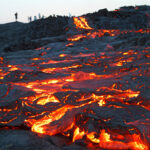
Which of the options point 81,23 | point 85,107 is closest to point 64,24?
point 81,23

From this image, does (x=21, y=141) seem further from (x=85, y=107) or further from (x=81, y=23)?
(x=81, y=23)

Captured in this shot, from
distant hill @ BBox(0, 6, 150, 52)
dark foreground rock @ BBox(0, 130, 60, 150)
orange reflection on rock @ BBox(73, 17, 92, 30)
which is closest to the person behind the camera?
dark foreground rock @ BBox(0, 130, 60, 150)

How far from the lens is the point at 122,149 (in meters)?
1.10

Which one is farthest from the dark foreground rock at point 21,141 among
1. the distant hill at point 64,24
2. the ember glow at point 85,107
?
the distant hill at point 64,24

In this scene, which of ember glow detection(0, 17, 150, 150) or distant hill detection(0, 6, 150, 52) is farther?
distant hill detection(0, 6, 150, 52)

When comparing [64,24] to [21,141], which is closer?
[21,141]

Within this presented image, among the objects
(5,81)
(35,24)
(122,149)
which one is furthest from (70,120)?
(35,24)

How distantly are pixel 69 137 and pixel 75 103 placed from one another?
19.0 inches

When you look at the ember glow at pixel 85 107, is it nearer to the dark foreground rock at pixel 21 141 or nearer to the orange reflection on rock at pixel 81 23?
the dark foreground rock at pixel 21 141

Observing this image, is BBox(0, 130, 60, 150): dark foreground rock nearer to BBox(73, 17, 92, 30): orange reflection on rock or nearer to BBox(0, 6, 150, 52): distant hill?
BBox(0, 6, 150, 52): distant hill

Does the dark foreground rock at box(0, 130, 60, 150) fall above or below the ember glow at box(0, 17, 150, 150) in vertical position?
below

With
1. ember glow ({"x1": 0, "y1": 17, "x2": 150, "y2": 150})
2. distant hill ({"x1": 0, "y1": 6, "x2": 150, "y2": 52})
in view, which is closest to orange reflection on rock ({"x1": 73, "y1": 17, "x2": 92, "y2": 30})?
distant hill ({"x1": 0, "y1": 6, "x2": 150, "y2": 52})

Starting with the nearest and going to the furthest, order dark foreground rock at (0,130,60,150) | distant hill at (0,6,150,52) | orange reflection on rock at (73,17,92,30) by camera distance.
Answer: dark foreground rock at (0,130,60,150) < distant hill at (0,6,150,52) < orange reflection on rock at (73,17,92,30)

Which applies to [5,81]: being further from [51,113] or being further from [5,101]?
[51,113]
